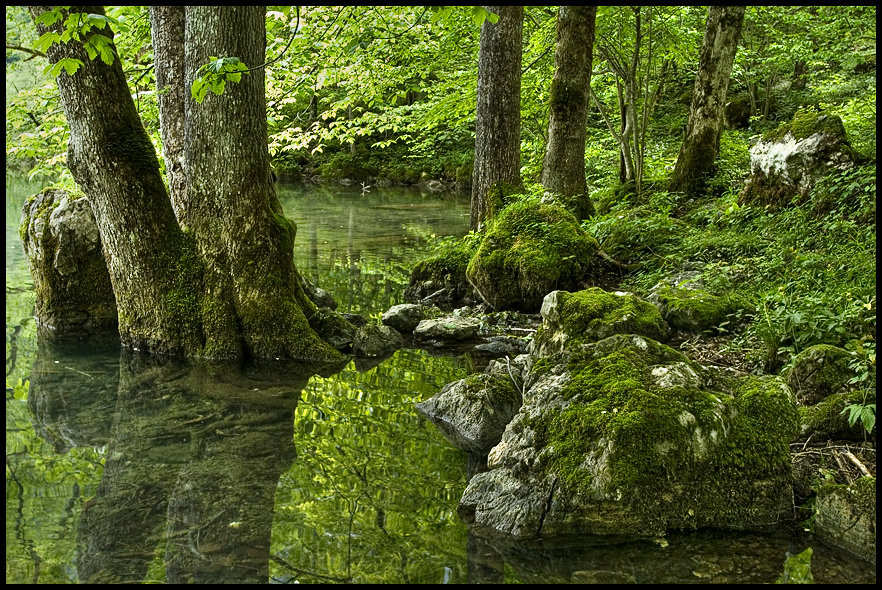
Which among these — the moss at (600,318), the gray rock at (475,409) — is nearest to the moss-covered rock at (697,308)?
the moss at (600,318)

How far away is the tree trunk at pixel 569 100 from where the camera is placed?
10570 millimetres

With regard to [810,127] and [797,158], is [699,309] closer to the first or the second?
[797,158]

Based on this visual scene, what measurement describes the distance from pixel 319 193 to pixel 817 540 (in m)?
26.3

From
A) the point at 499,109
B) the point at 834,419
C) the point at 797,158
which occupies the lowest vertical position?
the point at 834,419

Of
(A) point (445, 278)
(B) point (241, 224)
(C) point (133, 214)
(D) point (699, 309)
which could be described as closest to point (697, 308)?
(D) point (699, 309)

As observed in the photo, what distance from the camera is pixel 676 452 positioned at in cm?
406

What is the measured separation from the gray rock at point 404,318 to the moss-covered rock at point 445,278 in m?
0.87

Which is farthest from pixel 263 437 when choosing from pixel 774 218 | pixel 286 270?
pixel 774 218

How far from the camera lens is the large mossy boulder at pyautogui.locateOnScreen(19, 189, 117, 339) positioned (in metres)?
8.64

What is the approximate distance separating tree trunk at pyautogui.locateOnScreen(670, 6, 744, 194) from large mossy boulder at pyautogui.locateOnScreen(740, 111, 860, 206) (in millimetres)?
1900

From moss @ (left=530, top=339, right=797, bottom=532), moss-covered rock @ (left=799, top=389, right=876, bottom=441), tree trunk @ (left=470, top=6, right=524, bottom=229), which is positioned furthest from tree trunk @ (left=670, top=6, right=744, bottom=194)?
moss @ (left=530, top=339, right=797, bottom=532)

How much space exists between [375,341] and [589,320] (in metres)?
2.79

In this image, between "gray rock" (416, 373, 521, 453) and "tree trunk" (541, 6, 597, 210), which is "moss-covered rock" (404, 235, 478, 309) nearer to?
"tree trunk" (541, 6, 597, 210)

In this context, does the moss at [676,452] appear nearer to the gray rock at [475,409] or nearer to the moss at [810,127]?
the gray rock at [475,409]
